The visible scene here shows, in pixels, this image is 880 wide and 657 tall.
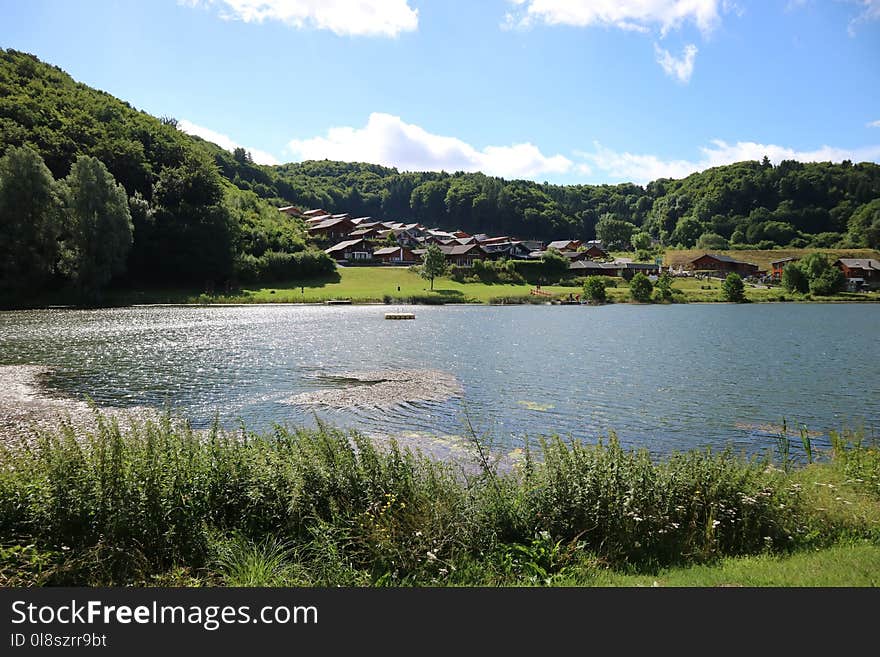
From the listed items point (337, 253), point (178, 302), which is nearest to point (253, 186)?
point (337, 253)

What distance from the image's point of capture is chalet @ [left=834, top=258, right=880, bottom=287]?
391ft

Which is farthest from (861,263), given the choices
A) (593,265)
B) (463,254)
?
(463,254)

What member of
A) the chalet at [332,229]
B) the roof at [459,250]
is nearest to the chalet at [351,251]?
the chalet at [332,229]

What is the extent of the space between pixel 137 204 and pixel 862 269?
14645cm

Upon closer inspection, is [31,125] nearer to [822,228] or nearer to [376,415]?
[376,415]

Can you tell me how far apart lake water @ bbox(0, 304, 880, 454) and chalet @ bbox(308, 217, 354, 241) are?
82723 millimetres

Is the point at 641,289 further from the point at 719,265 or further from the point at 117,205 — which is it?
the point at 117,205

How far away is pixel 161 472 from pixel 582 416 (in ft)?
54.1

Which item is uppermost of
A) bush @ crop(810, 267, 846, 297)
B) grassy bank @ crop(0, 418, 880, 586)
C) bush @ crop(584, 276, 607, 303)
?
bush @ crop(810, 267, 846, 297)

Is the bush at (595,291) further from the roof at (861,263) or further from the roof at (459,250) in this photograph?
the roof at (861,263)

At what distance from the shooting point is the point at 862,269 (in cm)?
12000

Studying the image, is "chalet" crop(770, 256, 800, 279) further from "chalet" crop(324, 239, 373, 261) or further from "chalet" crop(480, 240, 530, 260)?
"chalet" crop(324, 239, 373, 261)

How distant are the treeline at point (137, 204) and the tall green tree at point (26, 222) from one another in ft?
0.49

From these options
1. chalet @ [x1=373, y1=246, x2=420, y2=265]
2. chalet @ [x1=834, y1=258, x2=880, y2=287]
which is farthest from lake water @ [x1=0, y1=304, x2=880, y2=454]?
chalet @ [x1=834, y1=258, x2=880, y2=287]
